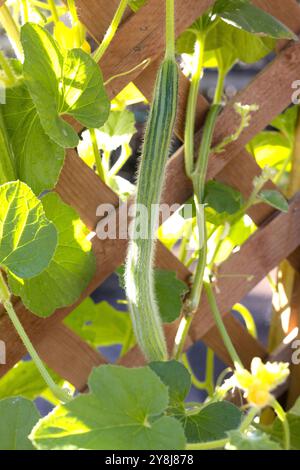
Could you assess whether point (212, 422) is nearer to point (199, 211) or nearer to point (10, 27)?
point (199, 211)

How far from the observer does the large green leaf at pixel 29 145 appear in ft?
2.82

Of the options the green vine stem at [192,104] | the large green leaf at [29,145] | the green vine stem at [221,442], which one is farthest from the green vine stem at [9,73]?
the green vine stem at [221,442]

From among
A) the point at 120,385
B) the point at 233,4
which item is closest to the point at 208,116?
Answer: the point at 233,4

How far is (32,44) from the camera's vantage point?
2.60 ft

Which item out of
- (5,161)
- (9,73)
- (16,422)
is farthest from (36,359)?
(9,73)

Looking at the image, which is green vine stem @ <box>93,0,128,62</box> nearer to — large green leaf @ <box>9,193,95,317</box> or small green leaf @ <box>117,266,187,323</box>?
large green leaf @ <box>9,193,95,317</box>

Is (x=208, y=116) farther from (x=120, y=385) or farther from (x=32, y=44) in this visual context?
(x=120, y=385)

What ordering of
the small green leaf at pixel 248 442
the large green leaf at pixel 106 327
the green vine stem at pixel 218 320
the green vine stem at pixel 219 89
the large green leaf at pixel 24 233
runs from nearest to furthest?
the small green leaf at pixel 248 442 < the large green leaf at pixel 24 233 < the green vine stem at pixel 218 320 < the green vine stem at pixel 219 89 < the large green leaf at pixel 106 327

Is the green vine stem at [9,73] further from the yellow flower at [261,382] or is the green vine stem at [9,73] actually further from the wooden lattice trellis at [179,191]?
the yellow flower at [261,382]

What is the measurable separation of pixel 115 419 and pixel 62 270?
36 cm

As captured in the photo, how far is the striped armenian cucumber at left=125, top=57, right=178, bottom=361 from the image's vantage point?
798mm

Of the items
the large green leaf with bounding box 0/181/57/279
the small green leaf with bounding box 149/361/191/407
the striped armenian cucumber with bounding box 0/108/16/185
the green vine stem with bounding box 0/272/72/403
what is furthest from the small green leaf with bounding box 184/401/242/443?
the striped armenian cucumber with bounding box 0/108/16/185

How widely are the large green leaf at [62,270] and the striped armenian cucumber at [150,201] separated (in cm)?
15

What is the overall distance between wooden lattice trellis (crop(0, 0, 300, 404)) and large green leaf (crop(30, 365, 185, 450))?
0.39m
